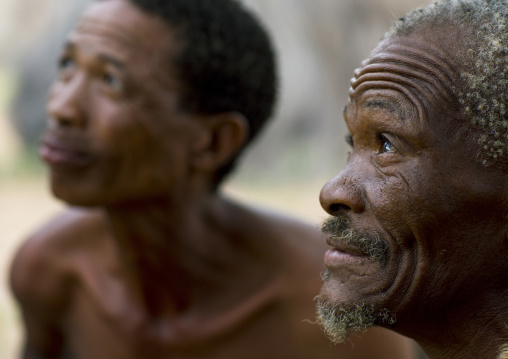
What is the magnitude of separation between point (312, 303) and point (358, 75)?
6.02 ft

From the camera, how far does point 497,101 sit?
1895mm

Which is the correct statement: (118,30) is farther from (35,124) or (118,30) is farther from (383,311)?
(35,124)

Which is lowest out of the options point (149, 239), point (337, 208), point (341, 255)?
point (341, 255)

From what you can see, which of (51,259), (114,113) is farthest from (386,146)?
(51,259)

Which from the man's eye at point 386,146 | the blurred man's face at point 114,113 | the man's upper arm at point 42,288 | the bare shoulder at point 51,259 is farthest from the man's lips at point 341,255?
the man's upper arm at point 42,288

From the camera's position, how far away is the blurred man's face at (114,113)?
3.42 m

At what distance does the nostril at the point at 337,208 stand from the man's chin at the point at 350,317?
0.24 meters

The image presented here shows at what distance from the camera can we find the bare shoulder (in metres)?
4.08

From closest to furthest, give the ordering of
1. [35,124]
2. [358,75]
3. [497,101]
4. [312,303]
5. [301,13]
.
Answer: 1. [497,101]
2. [358,75]
3. [312,303]
4. [301,13]
5. [35,124]

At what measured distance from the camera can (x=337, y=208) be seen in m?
2.06

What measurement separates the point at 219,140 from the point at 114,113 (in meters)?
0.56

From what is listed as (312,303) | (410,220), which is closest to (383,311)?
(410,220)

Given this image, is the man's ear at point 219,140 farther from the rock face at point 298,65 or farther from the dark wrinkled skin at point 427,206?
the rock face at point 298,65

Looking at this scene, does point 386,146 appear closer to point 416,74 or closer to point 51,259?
point 416,74
